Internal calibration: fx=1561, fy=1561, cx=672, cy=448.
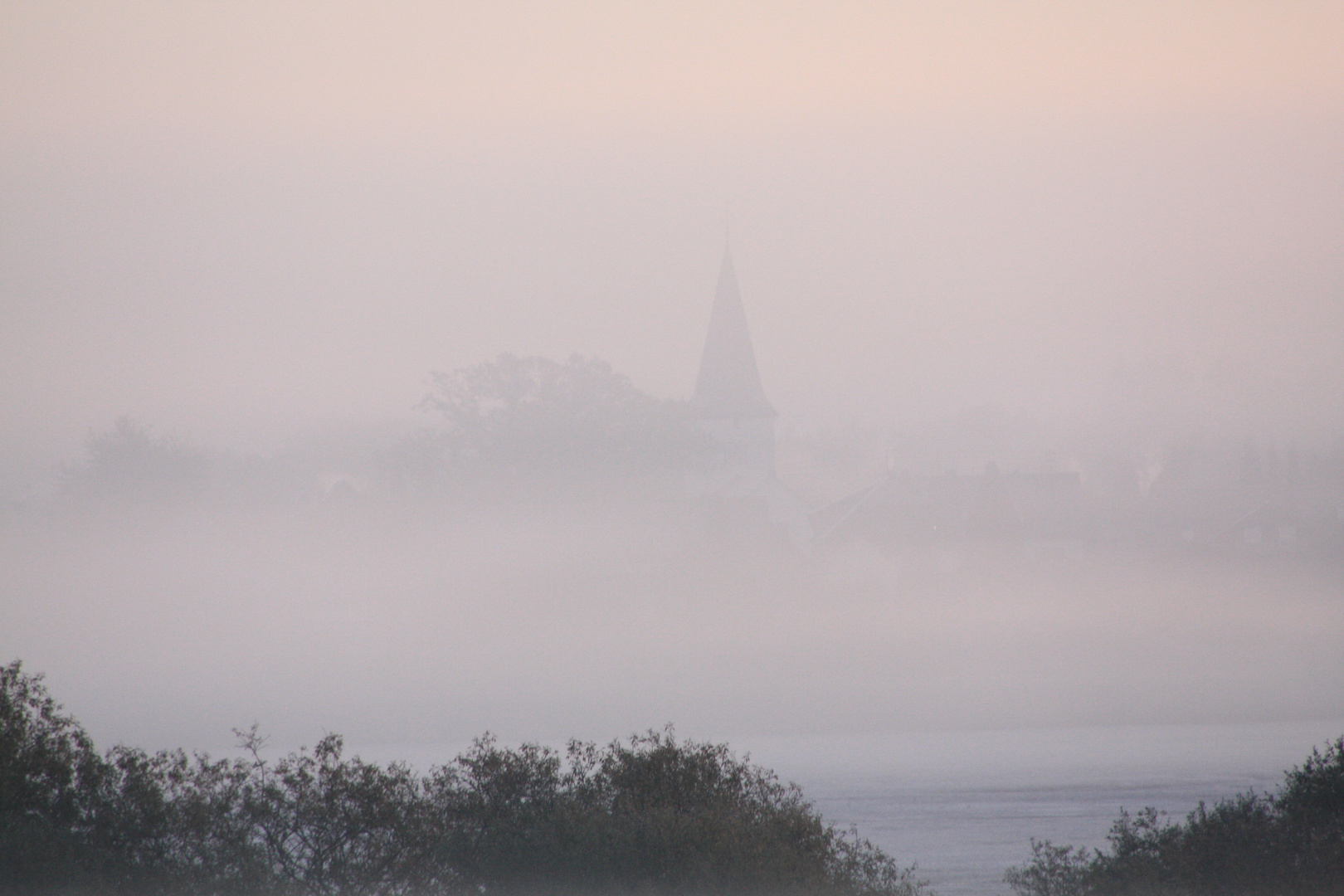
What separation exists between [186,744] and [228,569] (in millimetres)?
25897

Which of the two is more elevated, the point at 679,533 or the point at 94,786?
the point at 679,533

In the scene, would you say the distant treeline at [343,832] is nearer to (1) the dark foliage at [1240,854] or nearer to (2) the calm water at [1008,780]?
(1) the dark foliage at [1240,854]

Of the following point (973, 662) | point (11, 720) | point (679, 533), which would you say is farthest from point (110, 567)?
point (11, 720)

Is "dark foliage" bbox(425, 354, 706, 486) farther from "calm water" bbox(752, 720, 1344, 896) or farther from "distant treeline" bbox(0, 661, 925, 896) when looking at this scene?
"distant treeline" bbox(0, 661, 925, 896)

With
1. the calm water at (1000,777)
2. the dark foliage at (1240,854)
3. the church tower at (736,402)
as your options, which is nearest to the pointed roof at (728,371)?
the church tower at (736,402)

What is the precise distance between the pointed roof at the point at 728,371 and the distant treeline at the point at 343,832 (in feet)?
252

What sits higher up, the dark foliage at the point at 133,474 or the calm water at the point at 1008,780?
the dark foliage at the point at 133,474

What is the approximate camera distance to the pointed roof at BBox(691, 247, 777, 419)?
103188 millimetres

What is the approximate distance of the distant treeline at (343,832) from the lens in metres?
20.2

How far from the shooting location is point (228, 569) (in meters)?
92.1

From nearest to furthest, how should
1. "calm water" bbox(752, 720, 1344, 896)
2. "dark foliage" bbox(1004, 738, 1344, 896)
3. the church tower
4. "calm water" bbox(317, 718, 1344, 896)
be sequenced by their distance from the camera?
"dark foliage" bbox(1004, 738, 1344, 896) → "calm water" bbox(752, 720, 1344, 896) → "calm water" bbox(317, 718, 1344, 896) → the church tower

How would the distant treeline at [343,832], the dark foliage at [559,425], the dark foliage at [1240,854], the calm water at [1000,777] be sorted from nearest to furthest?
1. the distant treeline at [343,832]
2. the dark foliage at [1240,854]
3. the calm water at [1000,777]
4. the dark foliage at [559,425]

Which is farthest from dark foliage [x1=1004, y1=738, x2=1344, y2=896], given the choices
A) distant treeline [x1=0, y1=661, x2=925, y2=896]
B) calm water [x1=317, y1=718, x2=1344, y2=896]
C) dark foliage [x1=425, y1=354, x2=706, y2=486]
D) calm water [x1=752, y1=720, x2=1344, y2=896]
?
dark foliage [x1=425, y1=354, x2=706, y2=486]

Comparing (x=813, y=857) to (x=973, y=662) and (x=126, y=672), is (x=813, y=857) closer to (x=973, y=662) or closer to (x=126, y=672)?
(x=126, y=672)
